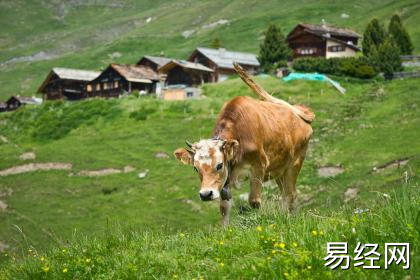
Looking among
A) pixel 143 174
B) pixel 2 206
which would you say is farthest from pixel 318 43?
pixel 2 206

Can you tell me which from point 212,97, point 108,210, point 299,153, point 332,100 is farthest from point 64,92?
point 299,153

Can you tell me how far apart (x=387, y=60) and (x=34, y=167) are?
49.3 metres

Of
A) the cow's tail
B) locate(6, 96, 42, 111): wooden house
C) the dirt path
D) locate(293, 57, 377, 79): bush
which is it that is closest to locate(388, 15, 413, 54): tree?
locate(293, 57, 377, 79): bush

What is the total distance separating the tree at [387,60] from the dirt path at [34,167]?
45079 mm

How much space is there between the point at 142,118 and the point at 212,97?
37.3 ft

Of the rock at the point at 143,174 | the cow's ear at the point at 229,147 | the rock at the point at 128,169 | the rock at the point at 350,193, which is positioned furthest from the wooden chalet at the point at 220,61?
the cow's ear at the point at 229,147

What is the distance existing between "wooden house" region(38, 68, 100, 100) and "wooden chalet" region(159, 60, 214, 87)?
21493 millimetres

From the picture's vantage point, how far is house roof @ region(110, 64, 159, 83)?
96.4m

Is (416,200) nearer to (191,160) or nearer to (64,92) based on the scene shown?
(191,160)

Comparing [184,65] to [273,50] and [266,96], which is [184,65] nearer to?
[273,50]

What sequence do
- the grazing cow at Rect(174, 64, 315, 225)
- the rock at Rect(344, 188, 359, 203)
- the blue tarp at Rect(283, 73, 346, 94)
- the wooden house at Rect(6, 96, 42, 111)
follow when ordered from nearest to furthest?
the grazing cow at Rect(174, 64, 315, 225), the rock at Rect(344, 188, 359, 203), the blue tarp at Rect(283, 73, 346, 94), the wooden house at Rect(6, 96, 42, 111)

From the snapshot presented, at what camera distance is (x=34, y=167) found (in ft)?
180

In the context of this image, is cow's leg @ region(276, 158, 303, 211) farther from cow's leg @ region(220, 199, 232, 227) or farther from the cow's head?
the cow's head
